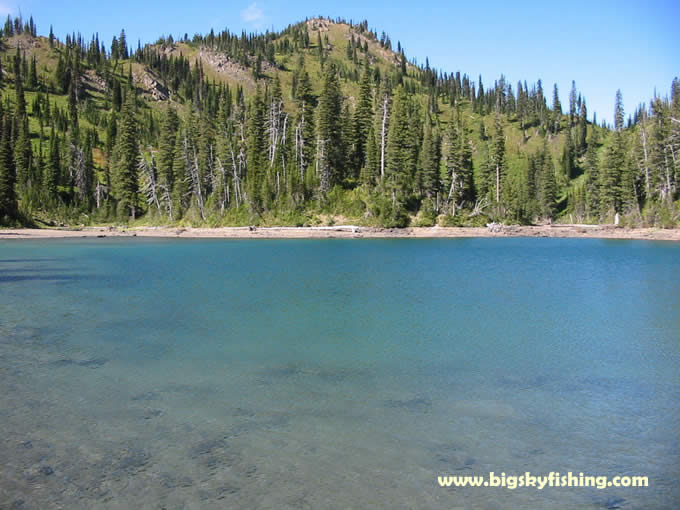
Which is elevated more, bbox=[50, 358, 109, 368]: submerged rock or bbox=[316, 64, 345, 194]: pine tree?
bbox=[316, 64, 345, 194]: pine tree

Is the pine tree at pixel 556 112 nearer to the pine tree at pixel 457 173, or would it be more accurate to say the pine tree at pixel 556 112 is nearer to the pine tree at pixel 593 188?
the pine tree at pixel 593 188

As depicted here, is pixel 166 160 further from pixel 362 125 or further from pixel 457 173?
pixel 457 173

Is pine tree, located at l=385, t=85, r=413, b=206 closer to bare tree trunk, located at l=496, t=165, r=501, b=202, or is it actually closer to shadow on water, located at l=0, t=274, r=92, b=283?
bare tree trunk, located at l=496, t=165, r=501, b=202

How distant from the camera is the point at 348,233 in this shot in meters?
69.7

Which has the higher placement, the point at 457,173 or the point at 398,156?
the point at 398,156

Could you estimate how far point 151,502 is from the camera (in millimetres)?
7914

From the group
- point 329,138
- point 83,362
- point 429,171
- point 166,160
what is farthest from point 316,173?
point 83,362

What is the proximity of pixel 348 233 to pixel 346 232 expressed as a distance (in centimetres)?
59

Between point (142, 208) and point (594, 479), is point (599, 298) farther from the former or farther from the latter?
point (142, 208)

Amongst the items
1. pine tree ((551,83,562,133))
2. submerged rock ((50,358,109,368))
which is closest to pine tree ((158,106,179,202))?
submerged rock ((50,358,109,368))

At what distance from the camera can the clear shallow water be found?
8469 mm

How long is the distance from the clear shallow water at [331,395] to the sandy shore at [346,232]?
4249cm

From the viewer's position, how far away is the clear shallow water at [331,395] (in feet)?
27.8

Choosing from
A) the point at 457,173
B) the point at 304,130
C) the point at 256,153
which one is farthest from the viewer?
the point at 256,153
